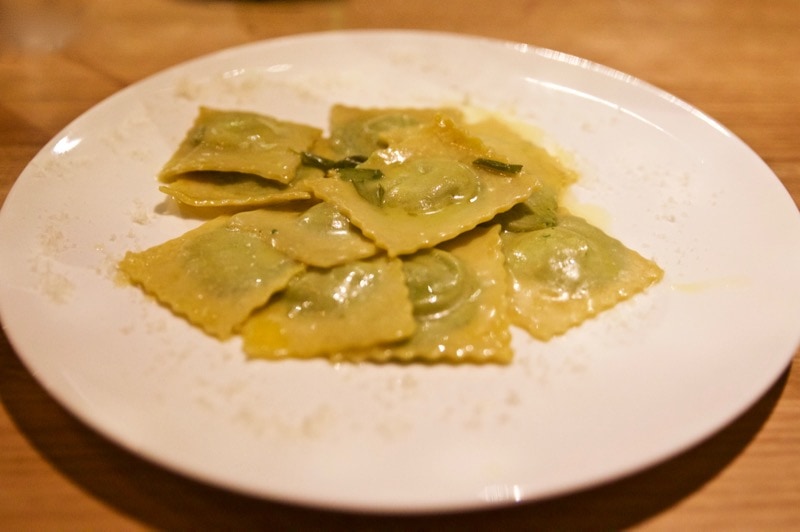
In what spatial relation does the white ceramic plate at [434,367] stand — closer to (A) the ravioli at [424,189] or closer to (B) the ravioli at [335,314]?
(B) the ravioli at [335,314]

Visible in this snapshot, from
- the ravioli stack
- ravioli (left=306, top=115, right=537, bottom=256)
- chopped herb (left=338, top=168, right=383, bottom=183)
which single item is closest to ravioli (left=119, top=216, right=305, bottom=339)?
the ravioli stack

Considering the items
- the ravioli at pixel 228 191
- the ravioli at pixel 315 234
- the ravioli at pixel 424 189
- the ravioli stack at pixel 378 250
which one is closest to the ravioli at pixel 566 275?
the ravioli stack at pixel 378 250

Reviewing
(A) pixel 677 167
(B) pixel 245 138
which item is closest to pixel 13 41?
(B) pixel 245 138

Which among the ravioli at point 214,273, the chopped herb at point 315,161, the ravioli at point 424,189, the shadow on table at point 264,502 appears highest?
the ravioli at point 424,189

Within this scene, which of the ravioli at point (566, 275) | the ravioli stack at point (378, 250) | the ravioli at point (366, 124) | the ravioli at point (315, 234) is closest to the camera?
the ravioli stack at point (378, 250)

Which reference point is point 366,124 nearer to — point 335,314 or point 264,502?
point 335,314

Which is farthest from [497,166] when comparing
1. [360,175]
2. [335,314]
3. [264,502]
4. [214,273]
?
[264,502]

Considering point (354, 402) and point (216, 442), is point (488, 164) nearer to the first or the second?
point (354, 402)
